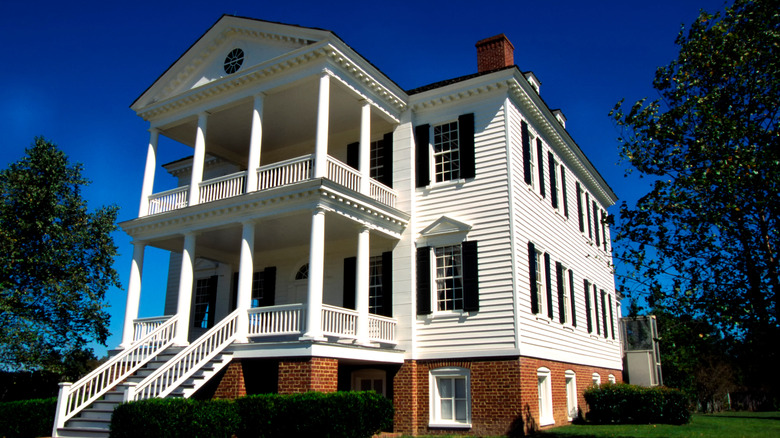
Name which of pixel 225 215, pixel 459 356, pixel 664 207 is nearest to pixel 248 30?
pixel 225 215

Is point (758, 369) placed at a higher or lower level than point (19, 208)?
lower

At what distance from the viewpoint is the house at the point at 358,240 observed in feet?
49.8

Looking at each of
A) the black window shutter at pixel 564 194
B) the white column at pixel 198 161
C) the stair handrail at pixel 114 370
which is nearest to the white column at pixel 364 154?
the white column at pixel 198 161

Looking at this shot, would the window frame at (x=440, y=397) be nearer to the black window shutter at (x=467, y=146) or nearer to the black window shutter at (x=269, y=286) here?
the black window shutter at (x=467, y=146)

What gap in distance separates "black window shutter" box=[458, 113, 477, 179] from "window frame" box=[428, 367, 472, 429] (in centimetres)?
561

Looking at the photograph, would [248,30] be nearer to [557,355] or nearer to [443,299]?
[443,299]

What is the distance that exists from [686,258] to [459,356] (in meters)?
6.80

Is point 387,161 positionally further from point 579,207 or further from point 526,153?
point 579,207

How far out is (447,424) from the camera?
16328mm

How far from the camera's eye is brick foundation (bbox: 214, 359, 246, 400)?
14828 mm

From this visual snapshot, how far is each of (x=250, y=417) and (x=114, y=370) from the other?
463 centimetres

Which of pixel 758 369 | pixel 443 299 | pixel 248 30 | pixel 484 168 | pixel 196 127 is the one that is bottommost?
pixel 758 369

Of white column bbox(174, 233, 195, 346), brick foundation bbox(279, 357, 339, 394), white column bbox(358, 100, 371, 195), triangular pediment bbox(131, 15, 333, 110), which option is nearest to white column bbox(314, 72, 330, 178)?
triangular pediment bbox(131, 15, 333, 110)

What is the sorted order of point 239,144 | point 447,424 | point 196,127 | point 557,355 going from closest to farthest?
point 447,424 → point 557,355 → point 196,127 → point 239,144
